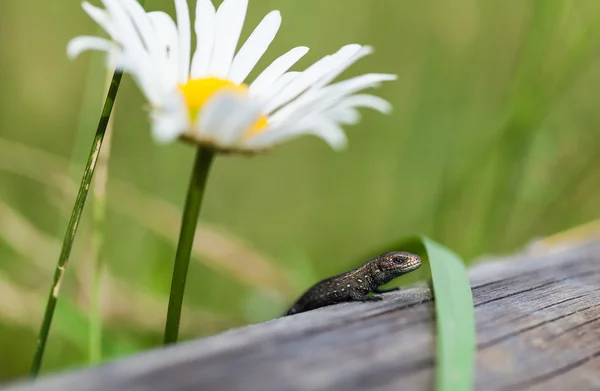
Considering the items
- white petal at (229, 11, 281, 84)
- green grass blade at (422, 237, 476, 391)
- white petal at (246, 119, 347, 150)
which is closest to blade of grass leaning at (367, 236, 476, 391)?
green grass blade at (422, 237, 476, 391)

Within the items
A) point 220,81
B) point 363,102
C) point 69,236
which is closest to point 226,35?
point 220,81

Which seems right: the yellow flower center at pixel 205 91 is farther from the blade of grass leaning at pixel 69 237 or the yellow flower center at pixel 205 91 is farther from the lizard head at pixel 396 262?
the lizard head at pixel 396 262

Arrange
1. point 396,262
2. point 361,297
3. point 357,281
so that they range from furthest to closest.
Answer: point 396,262
point 357,281
point 361,297

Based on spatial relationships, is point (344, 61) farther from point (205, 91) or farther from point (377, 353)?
point (377, 353)

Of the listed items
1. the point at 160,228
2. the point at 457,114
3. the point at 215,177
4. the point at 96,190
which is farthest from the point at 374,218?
the point at 96,190

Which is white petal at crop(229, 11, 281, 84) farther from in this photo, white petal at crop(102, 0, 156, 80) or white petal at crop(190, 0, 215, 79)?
white petal at crop(102, 0, 156, 80)

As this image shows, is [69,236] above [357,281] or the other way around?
the other way around

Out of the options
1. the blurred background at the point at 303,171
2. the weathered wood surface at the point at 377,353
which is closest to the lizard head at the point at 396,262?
the weathered wood surface at the point at 377,353

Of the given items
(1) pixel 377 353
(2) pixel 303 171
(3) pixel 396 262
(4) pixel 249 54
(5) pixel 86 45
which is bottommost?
(1) pixel 377 353

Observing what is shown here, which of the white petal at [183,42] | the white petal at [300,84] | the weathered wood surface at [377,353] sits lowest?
the weathered wood surface at [377,353]
